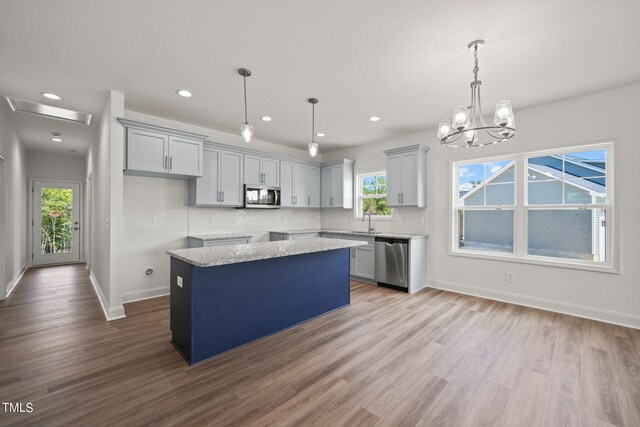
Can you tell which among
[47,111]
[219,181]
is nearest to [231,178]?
[219,181]

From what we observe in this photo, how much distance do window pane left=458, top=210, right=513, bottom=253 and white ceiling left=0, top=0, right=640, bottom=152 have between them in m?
1.54

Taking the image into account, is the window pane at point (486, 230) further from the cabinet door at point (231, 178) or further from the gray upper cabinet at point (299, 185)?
the cabinet door at point (231, 178)

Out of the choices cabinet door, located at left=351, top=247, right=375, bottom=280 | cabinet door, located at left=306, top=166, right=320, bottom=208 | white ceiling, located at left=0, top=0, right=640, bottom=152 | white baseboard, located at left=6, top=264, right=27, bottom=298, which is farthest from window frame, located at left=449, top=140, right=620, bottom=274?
white baseboard, located at left=6, top=264, right=27, bottom=298

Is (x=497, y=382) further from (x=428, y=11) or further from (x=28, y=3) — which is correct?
(x=28, y=3)

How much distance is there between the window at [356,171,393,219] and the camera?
18.4ft

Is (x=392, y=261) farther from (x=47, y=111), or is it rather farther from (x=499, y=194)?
(x=47, y=111)

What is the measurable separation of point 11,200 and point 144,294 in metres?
2.64

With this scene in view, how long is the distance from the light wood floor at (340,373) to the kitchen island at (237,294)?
14 centimetres

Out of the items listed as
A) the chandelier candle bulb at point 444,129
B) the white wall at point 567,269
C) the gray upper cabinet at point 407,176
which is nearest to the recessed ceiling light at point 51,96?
the chandelier candle bulb at point 444,129

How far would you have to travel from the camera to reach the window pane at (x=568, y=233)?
3461mm

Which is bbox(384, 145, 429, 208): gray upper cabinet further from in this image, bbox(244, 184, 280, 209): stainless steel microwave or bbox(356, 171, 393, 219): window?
bbox(244, 184, 280, 209): stainless steel microwave

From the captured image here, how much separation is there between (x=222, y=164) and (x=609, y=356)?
16.4 feet

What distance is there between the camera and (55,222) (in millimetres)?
6777

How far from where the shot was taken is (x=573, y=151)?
357 cm
